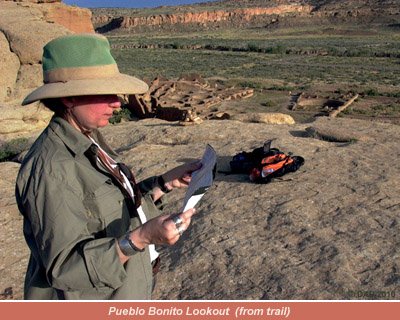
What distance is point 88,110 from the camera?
5.63ft

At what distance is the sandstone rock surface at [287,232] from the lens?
139 inches

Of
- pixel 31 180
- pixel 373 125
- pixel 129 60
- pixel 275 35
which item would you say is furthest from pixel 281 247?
pixel 275 35

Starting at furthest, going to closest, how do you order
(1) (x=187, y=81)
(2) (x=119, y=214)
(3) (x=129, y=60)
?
(3) (x=129, y=60) < (1) (x=187, y=81) < (2) (x=119, y=214)

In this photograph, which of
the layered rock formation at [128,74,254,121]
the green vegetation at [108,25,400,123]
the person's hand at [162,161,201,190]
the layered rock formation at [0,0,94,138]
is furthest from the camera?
the green vegetation at [108,25,400,123]

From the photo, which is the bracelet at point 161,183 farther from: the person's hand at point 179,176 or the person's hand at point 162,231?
the person's hand at point 162,231

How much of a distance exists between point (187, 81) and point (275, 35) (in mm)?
51405

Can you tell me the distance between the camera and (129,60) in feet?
124

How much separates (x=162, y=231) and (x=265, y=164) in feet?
14.0

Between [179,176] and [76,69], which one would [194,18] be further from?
[76,69]

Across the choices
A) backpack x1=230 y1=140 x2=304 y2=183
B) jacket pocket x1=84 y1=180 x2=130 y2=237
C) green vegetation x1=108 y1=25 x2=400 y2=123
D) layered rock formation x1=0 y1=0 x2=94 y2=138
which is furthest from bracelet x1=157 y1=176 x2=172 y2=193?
green vegetation x1=108 y1=25 x2=400 y2=123

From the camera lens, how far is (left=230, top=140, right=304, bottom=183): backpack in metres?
5.54

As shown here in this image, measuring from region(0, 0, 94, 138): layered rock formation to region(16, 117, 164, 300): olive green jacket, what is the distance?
1006 centimetres

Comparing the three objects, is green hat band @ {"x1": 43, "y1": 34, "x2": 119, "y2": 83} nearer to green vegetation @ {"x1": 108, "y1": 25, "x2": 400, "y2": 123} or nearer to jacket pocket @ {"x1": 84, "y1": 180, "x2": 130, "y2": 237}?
jacket pocket @ {"x1": 84, "y1": 180, "x2": 130, "y2": 237}

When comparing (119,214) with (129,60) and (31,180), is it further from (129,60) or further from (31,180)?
(129,60)
